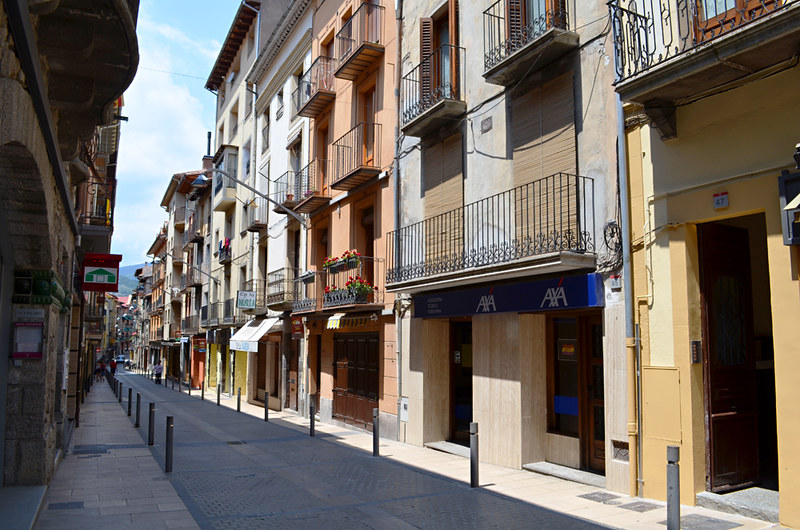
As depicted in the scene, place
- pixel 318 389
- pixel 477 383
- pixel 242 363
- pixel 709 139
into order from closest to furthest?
pixel 709 139
pixel 477 383
pixel 318 389
pixel 242 363

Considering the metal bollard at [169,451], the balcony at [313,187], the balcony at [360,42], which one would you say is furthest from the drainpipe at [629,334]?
the balcony at [313,187]

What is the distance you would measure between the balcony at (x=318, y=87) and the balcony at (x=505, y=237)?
22.6 feet

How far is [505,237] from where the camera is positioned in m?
11.1

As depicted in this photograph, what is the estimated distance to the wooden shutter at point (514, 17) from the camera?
428 inches

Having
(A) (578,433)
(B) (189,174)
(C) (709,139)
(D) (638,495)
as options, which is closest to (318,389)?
(A) (578,433)

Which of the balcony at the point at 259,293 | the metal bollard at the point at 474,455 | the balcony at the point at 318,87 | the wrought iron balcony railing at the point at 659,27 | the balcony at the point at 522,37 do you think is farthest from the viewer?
the balcony at the point at 259,293

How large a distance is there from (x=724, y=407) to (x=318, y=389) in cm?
1396

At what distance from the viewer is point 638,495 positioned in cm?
827

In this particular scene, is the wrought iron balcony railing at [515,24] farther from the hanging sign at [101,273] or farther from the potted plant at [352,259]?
the hanging sign at [101,273]

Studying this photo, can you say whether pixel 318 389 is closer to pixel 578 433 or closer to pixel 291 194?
pixel 291 194

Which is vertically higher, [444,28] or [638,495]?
[444,28]

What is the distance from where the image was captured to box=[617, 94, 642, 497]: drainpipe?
8281mm

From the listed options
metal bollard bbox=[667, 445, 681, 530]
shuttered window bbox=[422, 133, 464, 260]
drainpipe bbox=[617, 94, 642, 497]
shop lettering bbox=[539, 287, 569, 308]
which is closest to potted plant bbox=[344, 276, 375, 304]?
shuttered window bbox=[422, 133, 464, 260]

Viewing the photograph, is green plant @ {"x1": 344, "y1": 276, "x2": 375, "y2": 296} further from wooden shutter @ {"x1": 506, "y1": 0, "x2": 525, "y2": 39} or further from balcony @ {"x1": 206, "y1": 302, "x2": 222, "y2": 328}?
balcony @ {"x1": 206, "y1": 302, "x2": 222, "y2": 328}
